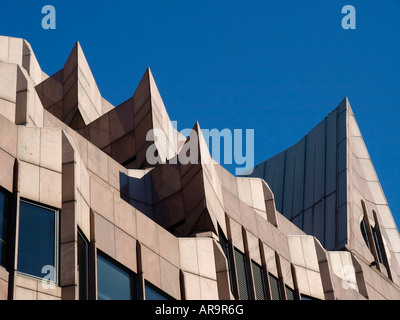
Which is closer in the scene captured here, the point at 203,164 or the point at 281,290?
the point at 203,164

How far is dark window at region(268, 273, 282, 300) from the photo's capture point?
37.8 metres

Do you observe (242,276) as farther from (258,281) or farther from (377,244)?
(377,244)

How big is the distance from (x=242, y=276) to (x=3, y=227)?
1563 cm

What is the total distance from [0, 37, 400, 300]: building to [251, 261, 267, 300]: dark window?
0.07 metres

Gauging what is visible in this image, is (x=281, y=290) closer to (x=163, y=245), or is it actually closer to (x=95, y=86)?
(x=163, y=245)

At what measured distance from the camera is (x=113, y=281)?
A: 83.8 ft

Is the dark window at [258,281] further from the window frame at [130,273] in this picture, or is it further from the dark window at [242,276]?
the window frame at [130,273]

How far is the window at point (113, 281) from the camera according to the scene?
24.7 meters

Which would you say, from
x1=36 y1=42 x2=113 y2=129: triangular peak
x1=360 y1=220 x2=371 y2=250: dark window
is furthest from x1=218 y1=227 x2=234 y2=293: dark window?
x1=360 y1=220 x2=371 y2=250: dark window

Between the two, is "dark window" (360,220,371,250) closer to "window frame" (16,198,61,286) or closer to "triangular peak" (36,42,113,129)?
"triangular peak" (36,42,113,129)

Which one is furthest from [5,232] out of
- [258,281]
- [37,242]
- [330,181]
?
[330,181]

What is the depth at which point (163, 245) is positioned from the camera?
29.3 metres
